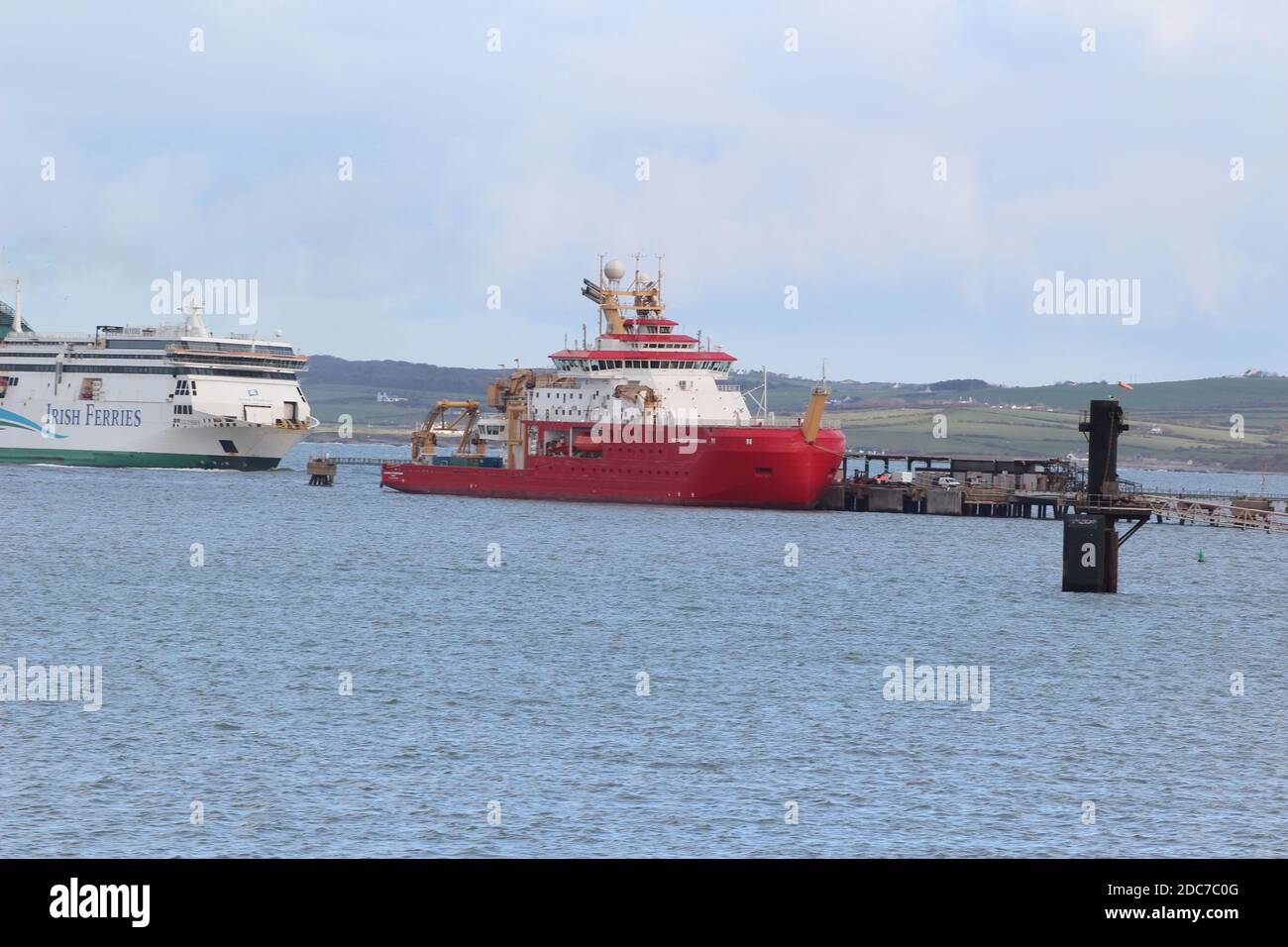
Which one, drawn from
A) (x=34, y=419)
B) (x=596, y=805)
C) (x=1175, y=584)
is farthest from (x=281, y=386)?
(x=596, y=805)

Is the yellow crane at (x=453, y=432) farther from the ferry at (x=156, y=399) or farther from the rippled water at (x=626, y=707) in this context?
the rippled water at (x=626, y=707)

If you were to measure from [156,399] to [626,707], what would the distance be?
307 ft

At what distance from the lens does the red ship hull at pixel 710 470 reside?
8325 centimetres

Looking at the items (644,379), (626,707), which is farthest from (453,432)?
(626,707)

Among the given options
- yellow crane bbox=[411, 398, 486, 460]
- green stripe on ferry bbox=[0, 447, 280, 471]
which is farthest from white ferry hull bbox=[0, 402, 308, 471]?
yellow crane bbox=[411, 398, 486, 460]

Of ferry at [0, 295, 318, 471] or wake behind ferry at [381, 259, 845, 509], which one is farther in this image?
ferry at [0, 295, 318, 471]

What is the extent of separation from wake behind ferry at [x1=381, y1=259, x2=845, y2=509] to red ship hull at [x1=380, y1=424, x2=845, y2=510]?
0.07 metres

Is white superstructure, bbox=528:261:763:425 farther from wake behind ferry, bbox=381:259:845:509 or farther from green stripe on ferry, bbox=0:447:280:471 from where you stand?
green stripe on ferry, bbox=0:447:280:471

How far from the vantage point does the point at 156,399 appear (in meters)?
118

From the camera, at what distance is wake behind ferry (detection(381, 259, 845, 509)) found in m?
83.8

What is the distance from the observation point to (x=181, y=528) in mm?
76750

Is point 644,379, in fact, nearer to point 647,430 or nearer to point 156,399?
point 647,430

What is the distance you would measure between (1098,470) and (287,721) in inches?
1081

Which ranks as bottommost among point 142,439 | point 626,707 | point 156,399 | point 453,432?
point 626,707
